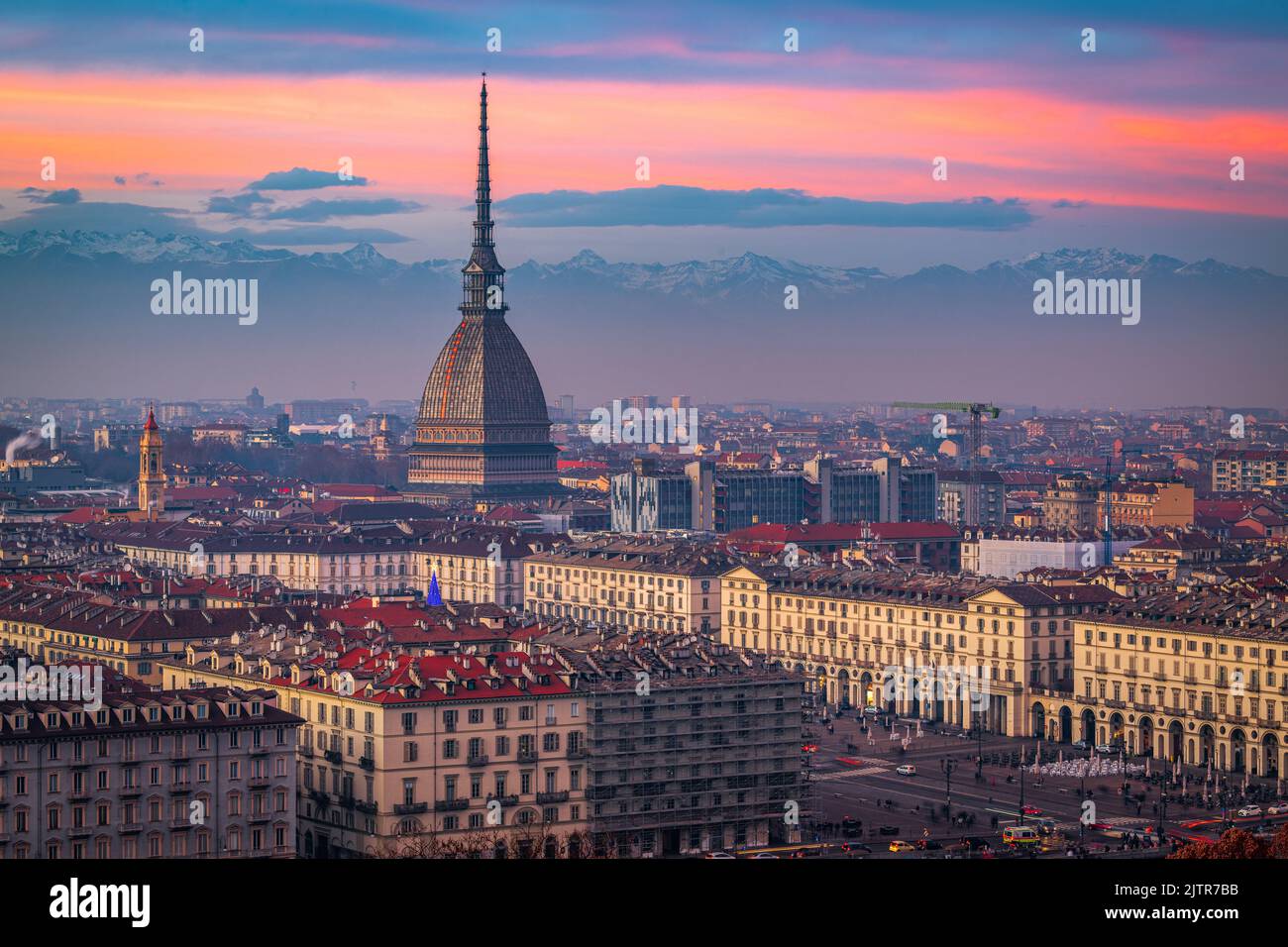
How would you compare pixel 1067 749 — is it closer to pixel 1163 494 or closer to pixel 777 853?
pixel 777 853

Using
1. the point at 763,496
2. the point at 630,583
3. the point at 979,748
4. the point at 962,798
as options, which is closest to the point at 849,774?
the point at 962,798

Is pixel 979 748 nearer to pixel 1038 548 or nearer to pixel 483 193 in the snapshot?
pixel 1038 548

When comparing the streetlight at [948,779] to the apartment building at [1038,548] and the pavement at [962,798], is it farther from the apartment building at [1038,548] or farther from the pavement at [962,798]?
the apartment building at [1038,548]

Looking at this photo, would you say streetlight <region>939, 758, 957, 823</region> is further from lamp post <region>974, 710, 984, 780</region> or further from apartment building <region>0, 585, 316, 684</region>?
apartment building <region>0, 585, 316, 684</region>

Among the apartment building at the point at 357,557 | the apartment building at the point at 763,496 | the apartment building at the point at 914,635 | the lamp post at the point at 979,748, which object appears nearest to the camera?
the lamp post at the point at 979,748

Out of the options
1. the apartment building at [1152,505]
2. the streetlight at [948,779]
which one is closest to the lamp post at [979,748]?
the streetlight at [948,779]

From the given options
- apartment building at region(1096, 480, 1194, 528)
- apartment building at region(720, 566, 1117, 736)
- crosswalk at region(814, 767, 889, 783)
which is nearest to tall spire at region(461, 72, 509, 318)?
apartment building at region(1096, 480, 1194, 528)

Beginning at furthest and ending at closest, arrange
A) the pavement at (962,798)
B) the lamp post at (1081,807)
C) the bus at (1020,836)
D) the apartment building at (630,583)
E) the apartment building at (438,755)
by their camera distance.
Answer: the apartment building at (630,583), the lamp post at (1081,807), the pavement at (962,798), the bus at (1020,836), the apartment building at (438,755)
